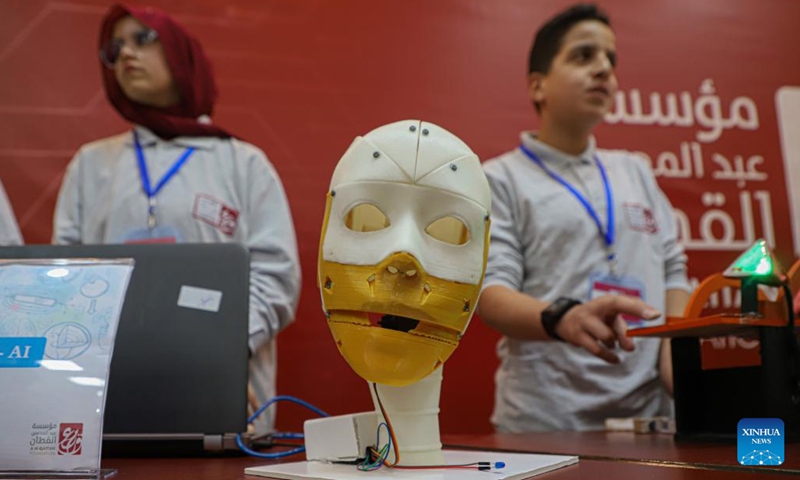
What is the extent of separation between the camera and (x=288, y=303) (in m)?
1.92

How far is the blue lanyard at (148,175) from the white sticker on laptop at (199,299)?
3.12ft

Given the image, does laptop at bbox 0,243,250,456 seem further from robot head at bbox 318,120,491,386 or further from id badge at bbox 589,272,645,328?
id badge at bbox 589,272,645,328

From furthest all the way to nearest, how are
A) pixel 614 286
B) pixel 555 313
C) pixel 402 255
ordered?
pixel 614 286 → pixel 555 313 → pixel 402 255

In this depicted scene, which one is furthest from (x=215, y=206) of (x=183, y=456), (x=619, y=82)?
(x=619, y=82)

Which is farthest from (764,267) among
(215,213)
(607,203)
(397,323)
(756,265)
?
(215,213)

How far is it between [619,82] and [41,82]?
1950 millimetres

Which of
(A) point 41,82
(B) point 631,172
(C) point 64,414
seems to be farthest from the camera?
(A) point 41,82

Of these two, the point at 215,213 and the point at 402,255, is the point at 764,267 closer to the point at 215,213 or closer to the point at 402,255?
the point at 402,255

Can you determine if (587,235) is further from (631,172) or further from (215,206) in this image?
(215,206)

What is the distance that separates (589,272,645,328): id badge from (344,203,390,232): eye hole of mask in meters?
1.20

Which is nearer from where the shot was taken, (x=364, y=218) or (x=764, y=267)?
(x=364, y=218)

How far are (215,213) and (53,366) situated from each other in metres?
1.22

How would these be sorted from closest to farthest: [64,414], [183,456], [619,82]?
1. [64,414]
2. [183,456]
3. [619,82]

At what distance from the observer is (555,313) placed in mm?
1515
